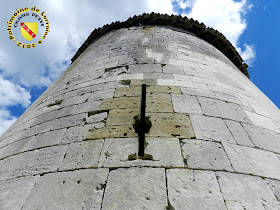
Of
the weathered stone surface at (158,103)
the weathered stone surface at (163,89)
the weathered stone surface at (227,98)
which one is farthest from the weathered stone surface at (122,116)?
the weathered stone surface at (227,98)

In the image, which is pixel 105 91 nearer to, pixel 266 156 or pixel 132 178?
pixel 132 178

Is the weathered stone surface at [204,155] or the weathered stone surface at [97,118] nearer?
the weathered stone surface at [204,155]

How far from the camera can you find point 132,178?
147 cm

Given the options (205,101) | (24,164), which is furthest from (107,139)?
(205,101)

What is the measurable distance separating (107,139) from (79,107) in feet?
2.85

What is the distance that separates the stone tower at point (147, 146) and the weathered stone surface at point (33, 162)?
0.01 m

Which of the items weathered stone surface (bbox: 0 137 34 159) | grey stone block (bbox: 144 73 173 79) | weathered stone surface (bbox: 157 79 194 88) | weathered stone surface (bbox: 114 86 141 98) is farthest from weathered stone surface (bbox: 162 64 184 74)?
weathered stone surface (bbox: 0 137 34 159)

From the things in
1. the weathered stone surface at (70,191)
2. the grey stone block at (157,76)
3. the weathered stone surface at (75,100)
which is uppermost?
the grey stone block at (157,76)

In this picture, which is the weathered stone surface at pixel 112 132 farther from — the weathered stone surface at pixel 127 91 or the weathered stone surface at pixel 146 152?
the weathered stone surface at pixel 127 91

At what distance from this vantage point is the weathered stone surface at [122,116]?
2.12 m

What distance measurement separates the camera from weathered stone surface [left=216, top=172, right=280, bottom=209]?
1.33 meters

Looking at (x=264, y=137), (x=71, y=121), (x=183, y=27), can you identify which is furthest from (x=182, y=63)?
(x=183, y=27)

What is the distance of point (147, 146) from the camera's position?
176 cm

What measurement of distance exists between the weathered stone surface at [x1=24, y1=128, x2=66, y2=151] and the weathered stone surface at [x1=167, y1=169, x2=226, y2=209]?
128 cm
